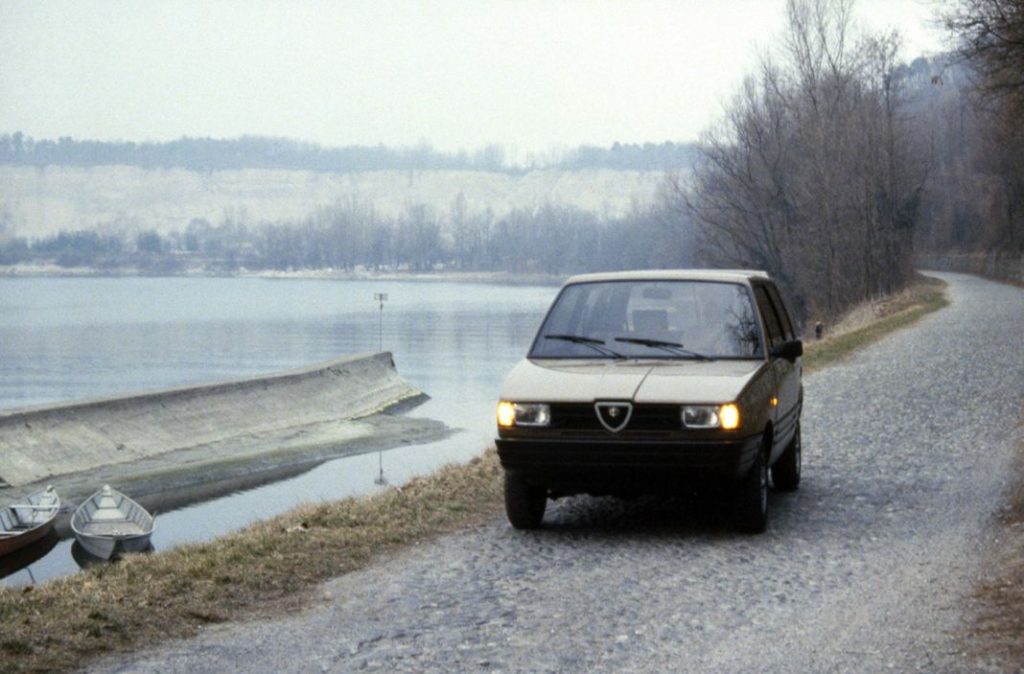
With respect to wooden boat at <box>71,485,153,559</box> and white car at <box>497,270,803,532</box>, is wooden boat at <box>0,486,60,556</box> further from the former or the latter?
white car at <box>497,270,803,532</box>

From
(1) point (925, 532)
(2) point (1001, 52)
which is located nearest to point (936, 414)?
(2) point (1001, 52)

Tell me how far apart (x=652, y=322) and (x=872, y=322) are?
35.1 meters

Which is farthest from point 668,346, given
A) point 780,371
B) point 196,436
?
point 196,436

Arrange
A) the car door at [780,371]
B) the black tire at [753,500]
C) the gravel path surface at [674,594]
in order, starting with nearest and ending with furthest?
the gravel path surface at [674,594]
the black tire at [753,500]
the car door at [780,371]

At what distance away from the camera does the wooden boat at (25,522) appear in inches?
850

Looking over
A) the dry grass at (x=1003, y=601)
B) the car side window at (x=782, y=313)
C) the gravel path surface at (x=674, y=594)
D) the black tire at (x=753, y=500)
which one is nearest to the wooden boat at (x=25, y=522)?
the gravel path surface at (x=674, y=594)

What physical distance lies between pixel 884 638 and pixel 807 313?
165 ft

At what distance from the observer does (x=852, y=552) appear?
9.45m

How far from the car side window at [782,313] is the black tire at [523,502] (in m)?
2.93

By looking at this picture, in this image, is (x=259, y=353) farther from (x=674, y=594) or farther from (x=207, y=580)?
(x=674, y=594)

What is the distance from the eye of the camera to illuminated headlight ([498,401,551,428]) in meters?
9.34

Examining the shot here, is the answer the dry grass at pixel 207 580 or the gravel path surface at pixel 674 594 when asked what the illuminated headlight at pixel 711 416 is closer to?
the gravel path surface at pixel 674 594

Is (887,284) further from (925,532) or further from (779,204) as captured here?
(925,532)

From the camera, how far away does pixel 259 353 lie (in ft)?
217
